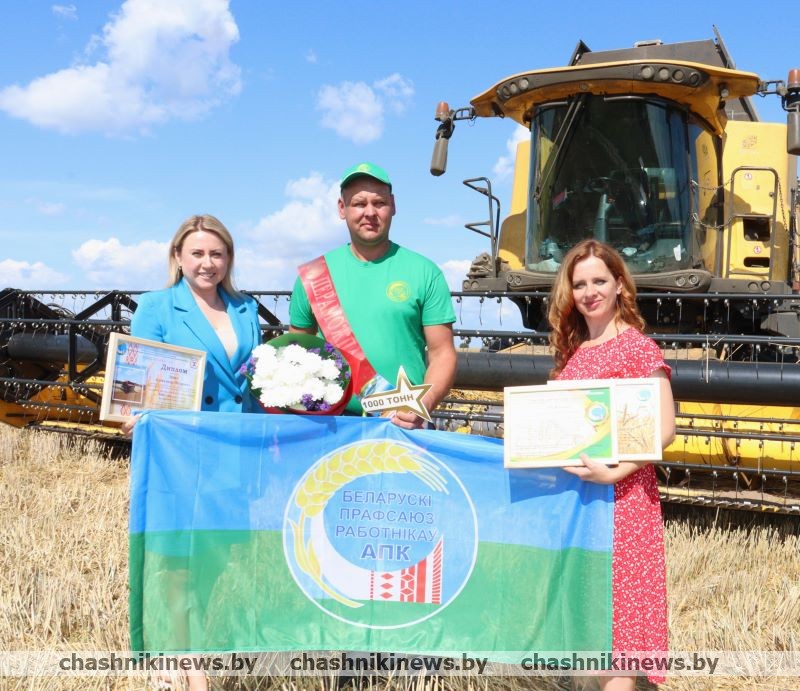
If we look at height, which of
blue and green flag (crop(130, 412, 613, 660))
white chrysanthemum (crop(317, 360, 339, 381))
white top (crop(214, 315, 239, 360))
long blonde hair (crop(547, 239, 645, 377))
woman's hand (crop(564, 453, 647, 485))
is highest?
long blonde hair (crop(547, 239, 645, 377))

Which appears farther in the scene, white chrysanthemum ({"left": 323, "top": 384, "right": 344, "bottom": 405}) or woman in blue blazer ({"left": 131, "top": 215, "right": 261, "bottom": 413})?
woman in blue blazer ({"left": 131, "top": 215, "right": 261, "bottom": 413})

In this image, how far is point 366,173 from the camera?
2.73 metres

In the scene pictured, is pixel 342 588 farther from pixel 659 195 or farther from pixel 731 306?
pixel 731 306

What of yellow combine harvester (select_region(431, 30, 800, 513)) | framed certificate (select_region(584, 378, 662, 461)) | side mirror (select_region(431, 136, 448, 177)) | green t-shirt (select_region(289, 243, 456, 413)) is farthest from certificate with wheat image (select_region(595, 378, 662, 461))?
side mirror (select_region(431, 136, 448, 177))

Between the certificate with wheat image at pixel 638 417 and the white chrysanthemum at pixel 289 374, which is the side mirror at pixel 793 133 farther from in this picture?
the white chrysanthemum at pixel 289 374

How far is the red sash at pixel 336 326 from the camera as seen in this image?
278 centimetres

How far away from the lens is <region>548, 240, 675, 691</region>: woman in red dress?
2.33 m

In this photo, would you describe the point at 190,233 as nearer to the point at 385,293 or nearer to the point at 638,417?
the point at 385,293

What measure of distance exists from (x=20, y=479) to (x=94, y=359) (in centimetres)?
107

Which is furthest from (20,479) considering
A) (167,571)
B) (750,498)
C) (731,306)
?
(731,306)

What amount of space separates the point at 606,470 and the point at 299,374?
3.13 ft

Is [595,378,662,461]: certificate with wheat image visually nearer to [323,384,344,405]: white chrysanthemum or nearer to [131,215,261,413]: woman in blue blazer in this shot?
[323,384,344,405]: white chrysanthemum

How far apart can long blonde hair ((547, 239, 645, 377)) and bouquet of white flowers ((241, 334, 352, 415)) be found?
2.23ft

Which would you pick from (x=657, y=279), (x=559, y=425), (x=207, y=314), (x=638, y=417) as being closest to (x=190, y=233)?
(x=207, y=314)
